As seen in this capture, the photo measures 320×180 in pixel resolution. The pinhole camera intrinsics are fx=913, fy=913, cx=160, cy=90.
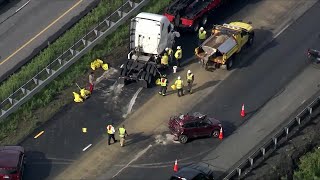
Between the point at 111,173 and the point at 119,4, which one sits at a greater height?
the point at 119,4

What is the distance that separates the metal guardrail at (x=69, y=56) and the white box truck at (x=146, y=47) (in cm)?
305

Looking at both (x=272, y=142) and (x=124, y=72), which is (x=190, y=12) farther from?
(x=272, y=142)

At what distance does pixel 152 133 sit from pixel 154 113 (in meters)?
1.89

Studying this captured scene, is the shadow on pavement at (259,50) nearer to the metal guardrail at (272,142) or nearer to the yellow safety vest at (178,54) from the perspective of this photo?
the yellow safety vest at (178,54)

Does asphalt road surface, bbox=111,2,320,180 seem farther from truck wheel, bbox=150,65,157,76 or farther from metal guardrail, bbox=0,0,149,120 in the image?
metal guardrail, bbox=0,0,149,120

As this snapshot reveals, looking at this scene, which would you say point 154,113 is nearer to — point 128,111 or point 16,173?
point 128,111

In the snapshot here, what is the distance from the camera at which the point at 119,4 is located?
203 feet

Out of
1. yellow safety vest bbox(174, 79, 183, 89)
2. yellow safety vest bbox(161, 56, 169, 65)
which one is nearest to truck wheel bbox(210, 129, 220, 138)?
yellow safety vest bbox(174, 79, 183, 89)

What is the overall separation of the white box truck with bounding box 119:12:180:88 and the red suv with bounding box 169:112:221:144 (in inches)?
217

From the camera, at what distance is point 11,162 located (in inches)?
1868

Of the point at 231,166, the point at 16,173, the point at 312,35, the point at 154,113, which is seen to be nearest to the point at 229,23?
the point at 312,35

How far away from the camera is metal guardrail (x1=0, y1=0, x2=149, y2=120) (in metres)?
53.6

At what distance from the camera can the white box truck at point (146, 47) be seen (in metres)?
55.8

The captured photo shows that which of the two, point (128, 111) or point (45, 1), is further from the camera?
point (45, 1)
